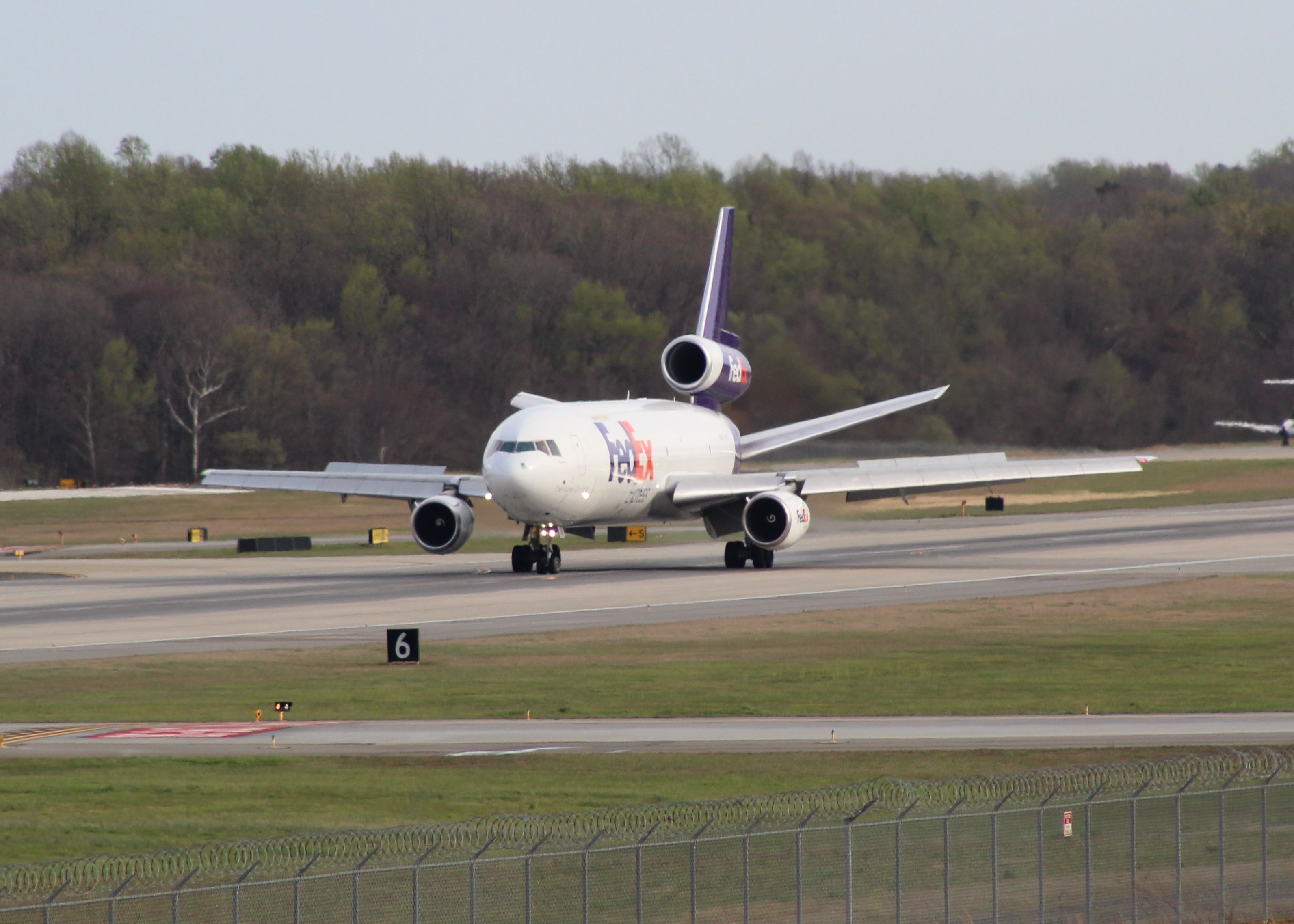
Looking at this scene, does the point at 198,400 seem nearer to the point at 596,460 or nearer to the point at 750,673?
the point at 596,460

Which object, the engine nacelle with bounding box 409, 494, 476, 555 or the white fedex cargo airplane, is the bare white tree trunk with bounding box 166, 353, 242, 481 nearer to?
the white fedex cargo airplane

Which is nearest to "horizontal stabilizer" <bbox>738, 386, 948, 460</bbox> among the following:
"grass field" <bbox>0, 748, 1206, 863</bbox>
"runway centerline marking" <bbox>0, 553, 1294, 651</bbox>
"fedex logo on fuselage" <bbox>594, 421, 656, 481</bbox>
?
"fedex logo on fuselage" <bbox>594, 421, 656, 481</bbox>

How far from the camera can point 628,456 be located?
54344 millimetres

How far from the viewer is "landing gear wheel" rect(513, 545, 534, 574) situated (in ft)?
182

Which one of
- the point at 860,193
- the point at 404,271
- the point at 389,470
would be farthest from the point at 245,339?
the point at 389,470

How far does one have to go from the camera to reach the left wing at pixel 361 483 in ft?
184

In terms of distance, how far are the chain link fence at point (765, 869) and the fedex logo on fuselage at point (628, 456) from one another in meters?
35.7

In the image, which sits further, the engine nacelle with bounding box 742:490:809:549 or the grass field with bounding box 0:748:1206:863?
the engine nacelle with bounding box 742:490:809:549

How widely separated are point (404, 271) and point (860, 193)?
1278 inches

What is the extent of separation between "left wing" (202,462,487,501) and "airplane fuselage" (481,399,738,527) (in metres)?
3.75

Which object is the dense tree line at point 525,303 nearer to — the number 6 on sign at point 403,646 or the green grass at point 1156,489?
the green grass at point 1156,489

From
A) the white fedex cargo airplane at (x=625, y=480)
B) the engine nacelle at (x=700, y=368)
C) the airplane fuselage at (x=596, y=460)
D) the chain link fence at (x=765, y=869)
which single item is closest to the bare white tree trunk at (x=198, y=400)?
the white fedex cargo airplane at (x=625, y=480)

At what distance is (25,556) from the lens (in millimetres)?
70438

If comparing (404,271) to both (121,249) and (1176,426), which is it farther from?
(1176,426)
